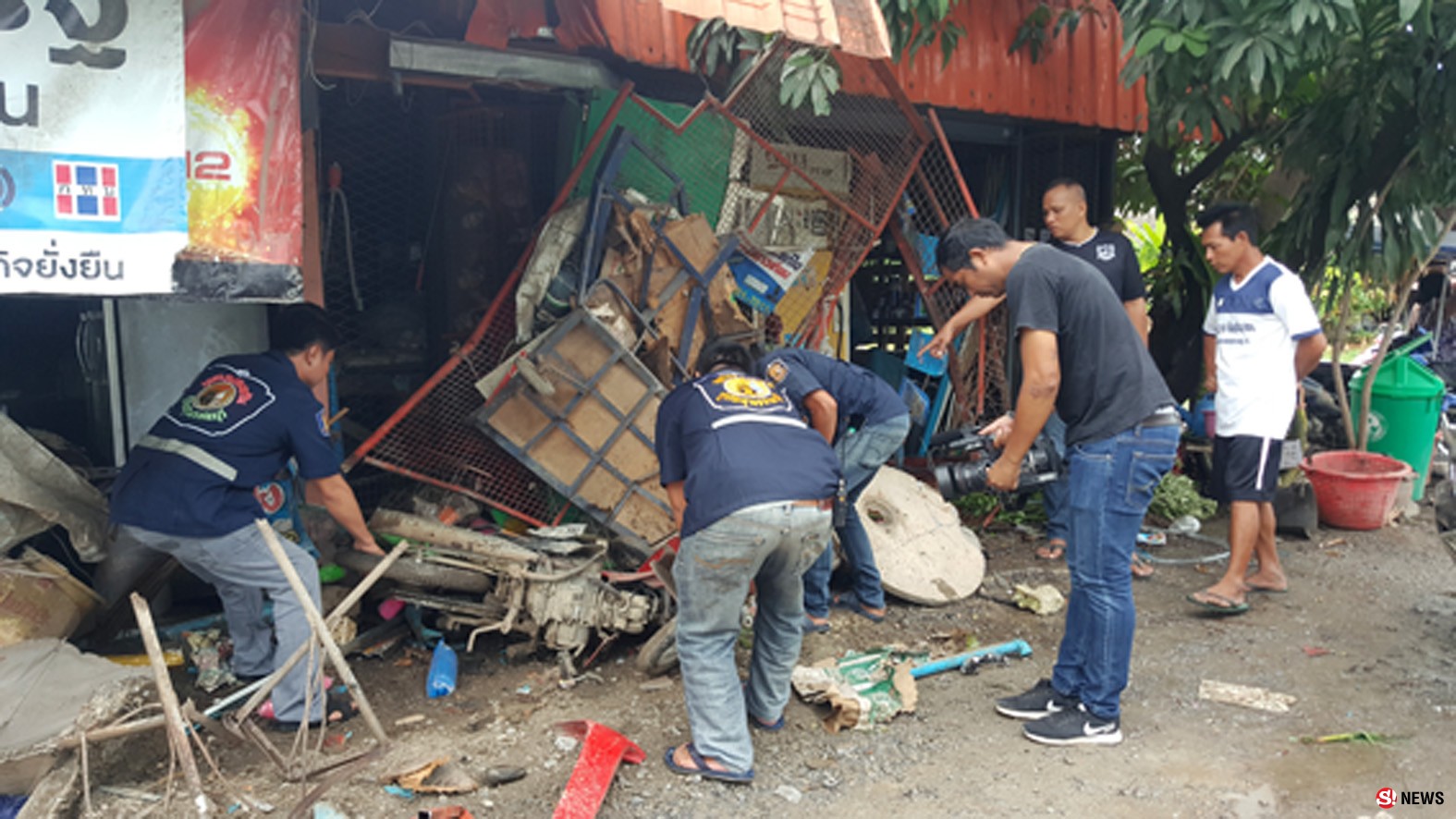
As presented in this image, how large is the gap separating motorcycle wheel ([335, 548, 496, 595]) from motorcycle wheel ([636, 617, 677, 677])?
2.52 feet

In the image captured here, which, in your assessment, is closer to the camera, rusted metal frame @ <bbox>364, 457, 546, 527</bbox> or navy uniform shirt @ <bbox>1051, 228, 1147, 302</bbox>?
rusted metal frame @ <bbox>364, 457, 546, 527</bbox>

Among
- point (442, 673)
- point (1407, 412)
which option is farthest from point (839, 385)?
point (1407, 412)

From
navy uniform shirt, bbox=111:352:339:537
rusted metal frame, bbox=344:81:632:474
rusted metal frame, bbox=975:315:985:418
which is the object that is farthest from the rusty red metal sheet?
rusted metal frame, bbox=975:315:985:418

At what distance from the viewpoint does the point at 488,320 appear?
4910 mm

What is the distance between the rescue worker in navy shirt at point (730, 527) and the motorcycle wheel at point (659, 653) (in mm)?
633

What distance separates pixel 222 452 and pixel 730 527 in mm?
2024

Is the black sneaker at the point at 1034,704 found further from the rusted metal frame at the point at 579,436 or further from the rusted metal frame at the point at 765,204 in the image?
the rusted metal frame at the point at 765,204

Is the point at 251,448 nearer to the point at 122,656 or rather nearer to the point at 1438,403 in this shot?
the point at 122,656

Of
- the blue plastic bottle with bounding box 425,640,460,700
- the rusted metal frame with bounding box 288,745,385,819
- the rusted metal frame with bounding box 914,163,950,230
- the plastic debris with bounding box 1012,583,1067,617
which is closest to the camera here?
the rusted metal frame with bounding box 288,745,385,819

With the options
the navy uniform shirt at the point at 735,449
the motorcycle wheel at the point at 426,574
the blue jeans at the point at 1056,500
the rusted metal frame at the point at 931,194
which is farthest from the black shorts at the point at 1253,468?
the motorcycle wheel at the point at 426,574

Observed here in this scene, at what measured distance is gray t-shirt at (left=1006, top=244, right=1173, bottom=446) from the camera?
11.6 feet

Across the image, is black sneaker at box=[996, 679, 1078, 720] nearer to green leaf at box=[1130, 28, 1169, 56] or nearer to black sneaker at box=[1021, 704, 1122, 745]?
black sneaker at box=[1021, 704, 1122, 745]

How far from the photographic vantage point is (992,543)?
6387 mm

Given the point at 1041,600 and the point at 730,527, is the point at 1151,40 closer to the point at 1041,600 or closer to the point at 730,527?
the point at 1041,600
